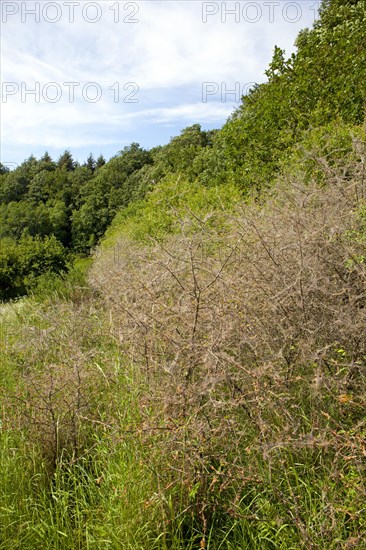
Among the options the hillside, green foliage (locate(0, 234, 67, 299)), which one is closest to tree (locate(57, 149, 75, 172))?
green foliage (locate(0, 234, 67, 299))

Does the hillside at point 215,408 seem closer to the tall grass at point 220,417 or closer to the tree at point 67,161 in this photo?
Result: the tall grass at point 220,417

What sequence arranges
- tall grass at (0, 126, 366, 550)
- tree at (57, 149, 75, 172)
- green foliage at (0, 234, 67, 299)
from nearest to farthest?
tall grass at (0, 126, 366, 550)
green foliage at (0, 234, 67, 299)
tree at (57, 149, 75, 172)

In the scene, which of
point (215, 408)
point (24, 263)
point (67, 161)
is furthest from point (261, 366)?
point (67, 161)

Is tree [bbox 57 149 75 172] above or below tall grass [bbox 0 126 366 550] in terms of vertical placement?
above

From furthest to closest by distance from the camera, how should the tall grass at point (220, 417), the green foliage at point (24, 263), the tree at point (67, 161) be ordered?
the tree at point (67, 161)
the green foliage at point (24, 263)
the tall grass at point (220, 417)

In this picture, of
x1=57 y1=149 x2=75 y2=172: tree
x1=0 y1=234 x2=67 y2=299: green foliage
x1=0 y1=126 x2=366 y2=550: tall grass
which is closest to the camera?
x1=0 y1=126 x2=366 y2=550: tall grass

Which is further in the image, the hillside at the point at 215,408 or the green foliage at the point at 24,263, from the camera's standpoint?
the green foliage at the point at 24,263

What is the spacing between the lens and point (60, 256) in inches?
693

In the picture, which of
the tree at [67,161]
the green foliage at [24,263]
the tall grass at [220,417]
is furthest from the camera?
the tree at [67,161]

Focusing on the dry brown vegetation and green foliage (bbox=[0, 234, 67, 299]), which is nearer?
the dry brown vegetation

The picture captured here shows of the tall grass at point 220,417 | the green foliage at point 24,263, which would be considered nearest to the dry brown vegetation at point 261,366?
the tall grass at point 220,417

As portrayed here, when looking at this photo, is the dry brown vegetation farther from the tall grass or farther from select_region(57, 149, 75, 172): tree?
select_region(57, 149, 75, 172): tree

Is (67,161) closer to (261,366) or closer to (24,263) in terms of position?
(24,263)

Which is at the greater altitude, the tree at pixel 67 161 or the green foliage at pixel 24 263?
the tree at pixel 67 161
